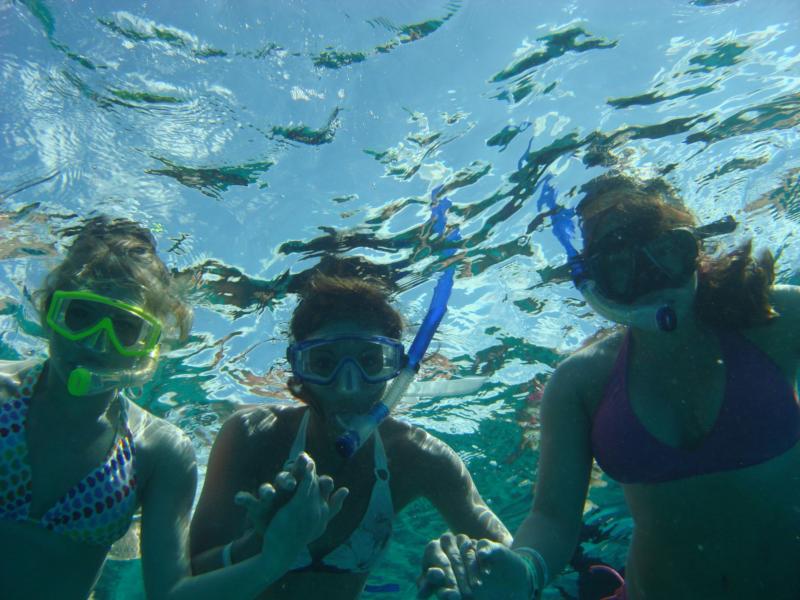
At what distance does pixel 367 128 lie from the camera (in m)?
5.66

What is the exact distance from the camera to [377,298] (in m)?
4.82

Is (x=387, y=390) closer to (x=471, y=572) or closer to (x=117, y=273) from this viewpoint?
(x=471, y=572)

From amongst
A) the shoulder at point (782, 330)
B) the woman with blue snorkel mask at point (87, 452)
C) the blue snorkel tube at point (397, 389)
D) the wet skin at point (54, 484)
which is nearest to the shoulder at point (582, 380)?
the shoulder at point (782, 330)

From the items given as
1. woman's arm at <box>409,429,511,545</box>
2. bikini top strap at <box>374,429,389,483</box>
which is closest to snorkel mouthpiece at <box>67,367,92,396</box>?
bikini top strap at <box>374,429,389,483</box>

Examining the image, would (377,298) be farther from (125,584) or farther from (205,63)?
(125,584)

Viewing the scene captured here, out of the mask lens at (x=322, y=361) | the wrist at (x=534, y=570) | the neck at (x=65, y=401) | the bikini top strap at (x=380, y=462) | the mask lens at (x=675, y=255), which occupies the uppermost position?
the mask lens at (x=675, y=255)

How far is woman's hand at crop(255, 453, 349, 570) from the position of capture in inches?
105

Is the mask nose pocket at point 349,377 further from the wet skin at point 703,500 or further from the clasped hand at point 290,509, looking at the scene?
the wet skin at point 703,500

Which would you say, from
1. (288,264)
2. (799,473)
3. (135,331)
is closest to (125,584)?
(288,264)

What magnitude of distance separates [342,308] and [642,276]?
8.82 ft

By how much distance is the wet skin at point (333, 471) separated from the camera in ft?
13.5

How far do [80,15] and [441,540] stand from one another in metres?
5.61

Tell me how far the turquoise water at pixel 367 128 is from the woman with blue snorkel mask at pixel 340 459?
92.7 inches

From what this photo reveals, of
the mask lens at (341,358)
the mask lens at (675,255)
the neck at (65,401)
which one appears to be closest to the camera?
the mask lens at (675,255)
